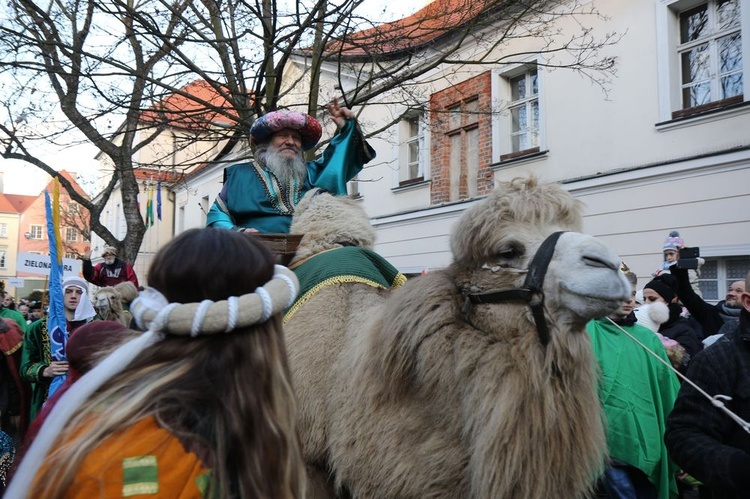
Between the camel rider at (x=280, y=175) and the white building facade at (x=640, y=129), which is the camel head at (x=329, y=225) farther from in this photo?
the white building facade at (x=640, y=129)

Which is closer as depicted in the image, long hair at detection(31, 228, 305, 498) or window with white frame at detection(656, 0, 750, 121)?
long hair at detection(31, 228, 305, 498)

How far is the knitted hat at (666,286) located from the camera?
5.16 m

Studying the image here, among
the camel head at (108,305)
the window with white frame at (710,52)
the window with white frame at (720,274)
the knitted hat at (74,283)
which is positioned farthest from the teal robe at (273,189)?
the window with white frame at (710,52)

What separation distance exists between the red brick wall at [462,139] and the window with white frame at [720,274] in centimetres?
426

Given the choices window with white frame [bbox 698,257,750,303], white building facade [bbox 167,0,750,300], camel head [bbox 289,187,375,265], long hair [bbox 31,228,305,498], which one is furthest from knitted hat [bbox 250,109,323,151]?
window with white frame [bbox 698,257,750,303]

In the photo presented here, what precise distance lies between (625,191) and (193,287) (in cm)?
987

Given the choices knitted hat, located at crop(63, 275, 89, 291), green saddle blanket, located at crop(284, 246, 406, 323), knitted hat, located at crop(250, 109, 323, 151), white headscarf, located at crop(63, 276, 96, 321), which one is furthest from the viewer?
knitted hat, located at crop(63, 275, 89, 291)

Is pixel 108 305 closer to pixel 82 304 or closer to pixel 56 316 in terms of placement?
pixel 82 304

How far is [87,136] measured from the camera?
27.3 feet

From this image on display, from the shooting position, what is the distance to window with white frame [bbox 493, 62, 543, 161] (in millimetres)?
12047

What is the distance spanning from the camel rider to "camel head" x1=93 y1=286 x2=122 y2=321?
3412mm

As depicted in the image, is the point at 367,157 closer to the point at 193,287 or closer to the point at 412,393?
the point at 412,393

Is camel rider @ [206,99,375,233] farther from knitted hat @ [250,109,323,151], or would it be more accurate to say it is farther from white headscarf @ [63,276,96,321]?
white headscarf @ [63,276,96,321]

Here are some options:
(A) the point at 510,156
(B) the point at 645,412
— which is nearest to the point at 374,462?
(B) the point at 645,412
